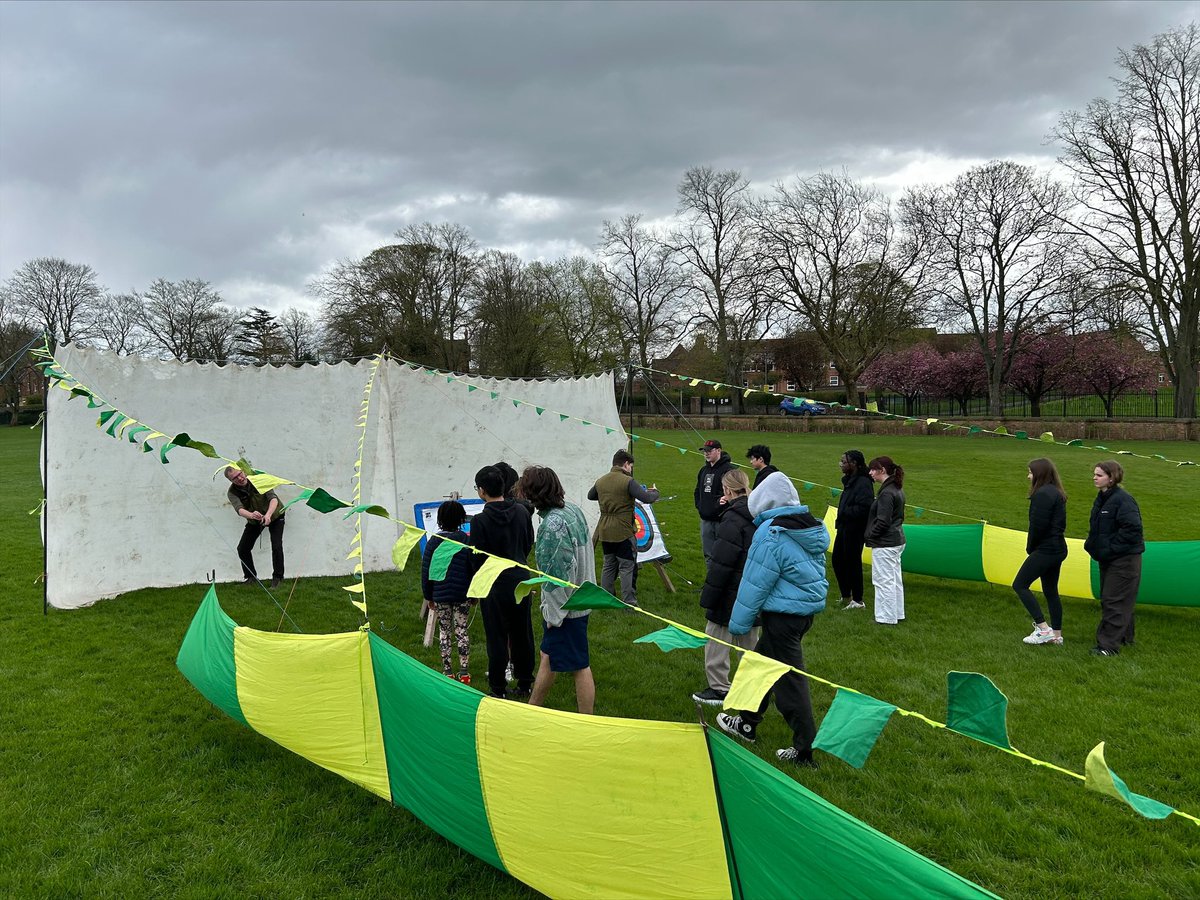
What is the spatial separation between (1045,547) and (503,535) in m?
4.75

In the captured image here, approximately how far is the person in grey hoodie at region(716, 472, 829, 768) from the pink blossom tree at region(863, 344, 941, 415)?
4605 cm

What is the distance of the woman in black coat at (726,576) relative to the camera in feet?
15.4

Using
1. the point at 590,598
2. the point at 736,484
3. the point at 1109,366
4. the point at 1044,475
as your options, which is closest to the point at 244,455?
the point at 736,484

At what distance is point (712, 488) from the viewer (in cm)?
720

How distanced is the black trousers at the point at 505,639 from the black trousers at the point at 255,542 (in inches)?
168

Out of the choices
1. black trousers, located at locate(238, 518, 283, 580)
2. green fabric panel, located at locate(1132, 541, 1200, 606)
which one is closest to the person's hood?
green fabric panel, located at locate(1132, 541, 1200, 606)

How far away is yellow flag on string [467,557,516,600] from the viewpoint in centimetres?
332

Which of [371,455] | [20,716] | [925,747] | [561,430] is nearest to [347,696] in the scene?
[20,716]

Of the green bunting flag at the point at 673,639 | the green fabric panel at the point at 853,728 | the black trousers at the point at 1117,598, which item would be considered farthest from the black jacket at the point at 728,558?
the black trousers at the point at 1117,598

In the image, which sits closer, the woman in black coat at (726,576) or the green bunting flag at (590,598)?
the green bunting flag at (590,598)

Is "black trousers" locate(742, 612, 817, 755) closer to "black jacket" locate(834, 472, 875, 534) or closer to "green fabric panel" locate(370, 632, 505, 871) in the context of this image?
"green fabric panel" locate(370, 632, 505, 871)

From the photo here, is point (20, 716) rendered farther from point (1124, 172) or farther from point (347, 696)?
point (1124, 172)

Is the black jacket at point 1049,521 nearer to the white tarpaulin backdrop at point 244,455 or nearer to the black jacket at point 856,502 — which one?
the black jacket at point 856,502

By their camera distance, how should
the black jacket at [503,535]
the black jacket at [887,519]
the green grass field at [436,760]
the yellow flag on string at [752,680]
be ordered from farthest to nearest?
the black jacket at [887,519]
the black jacket at [503,535]
the green grass field at [436,760]
the yellow flag on string at [752,680]
